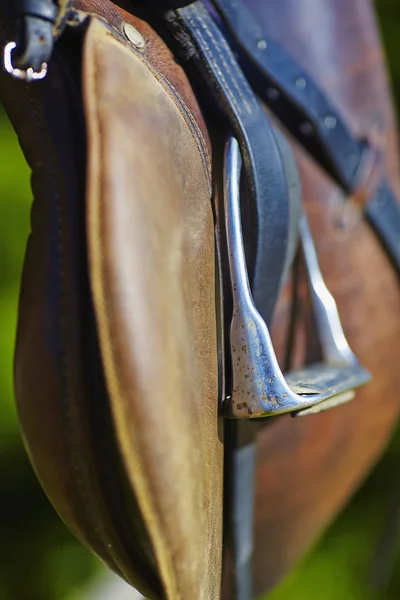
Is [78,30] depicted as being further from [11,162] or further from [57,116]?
[11,162]

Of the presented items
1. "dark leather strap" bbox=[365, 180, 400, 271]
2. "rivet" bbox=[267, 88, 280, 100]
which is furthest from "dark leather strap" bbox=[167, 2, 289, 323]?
"dark leather strap" bbox=[365, 180, 400, 271]

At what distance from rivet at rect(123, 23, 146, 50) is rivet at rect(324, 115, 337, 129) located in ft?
0.87

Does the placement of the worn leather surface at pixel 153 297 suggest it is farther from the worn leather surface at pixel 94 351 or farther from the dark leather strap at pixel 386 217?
the dark leather strap at pixel 386 217

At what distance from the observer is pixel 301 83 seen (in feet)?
1.88

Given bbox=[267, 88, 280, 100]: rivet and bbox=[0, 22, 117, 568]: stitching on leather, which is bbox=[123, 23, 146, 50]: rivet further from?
bbox=[267, 88, 280, 100]: rivet

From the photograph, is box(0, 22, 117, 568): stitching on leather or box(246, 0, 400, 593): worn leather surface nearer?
box(0, 22, 117, 568): stitching on leather

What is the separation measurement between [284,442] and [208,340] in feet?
1.08

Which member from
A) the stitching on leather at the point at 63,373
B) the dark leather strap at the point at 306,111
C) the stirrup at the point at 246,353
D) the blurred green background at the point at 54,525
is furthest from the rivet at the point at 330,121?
the blurred green background at the point at 54,525

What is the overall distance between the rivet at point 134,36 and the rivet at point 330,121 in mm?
264

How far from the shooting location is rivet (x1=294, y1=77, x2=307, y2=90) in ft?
1.87

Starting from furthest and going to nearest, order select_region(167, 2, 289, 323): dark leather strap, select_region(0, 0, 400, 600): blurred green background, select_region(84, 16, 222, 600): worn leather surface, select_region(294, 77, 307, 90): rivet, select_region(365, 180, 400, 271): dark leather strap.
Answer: select_region(0, 0, 400, 600): blurred green background < select_region(365, 180, 400, 271): dark leather strap < select_region(294, 77, 307, 90): rivet < select_region(167, 2, 289, 323): dark leather strap < select_region(84, 16, 222, 600): worn leather surface

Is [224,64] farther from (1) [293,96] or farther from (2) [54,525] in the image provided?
(2) [54,525]

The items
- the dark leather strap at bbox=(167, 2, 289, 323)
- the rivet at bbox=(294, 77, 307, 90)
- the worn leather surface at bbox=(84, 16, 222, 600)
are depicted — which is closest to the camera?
the worn leather surface at bbox=(84, 16, 222, 600)

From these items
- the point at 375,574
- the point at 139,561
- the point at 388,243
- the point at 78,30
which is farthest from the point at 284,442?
the point at 375,574
